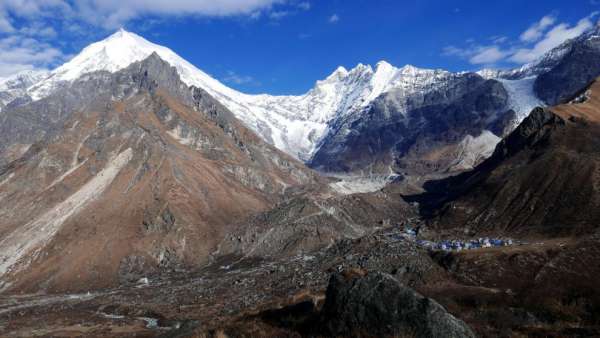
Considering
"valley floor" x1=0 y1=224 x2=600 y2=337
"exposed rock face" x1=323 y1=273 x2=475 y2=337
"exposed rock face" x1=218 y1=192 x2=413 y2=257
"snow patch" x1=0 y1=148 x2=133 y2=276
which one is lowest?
"valley floor" x1=0 y1=224 x2=600 y2=337

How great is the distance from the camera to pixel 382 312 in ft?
76.8

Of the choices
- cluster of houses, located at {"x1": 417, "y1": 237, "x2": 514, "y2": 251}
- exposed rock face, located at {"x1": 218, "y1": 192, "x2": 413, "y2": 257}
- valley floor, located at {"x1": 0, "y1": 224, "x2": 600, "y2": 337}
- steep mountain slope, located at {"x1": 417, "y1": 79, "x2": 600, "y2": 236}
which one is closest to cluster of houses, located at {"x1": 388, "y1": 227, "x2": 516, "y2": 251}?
cluster of houses, located at {"x1": 417, "y1": 237, "x2": 514, "y2": 251}

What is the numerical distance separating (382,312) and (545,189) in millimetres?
141667

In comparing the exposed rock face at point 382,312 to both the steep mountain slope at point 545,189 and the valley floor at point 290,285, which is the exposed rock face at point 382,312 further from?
the steep mountain slope at point 545,189

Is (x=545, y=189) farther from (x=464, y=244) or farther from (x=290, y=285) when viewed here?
(x=290, y=285)

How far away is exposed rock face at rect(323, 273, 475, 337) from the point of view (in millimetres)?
21703

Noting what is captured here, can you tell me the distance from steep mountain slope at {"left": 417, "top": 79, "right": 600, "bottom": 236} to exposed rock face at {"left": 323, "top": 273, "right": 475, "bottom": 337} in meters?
114

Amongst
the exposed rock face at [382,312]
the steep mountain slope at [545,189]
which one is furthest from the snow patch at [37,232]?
the exposed rock face at [382,312]

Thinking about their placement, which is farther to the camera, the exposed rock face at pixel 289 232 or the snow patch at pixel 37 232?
the exposed rock face at pixel 289 232

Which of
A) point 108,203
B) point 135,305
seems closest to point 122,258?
point 108,203

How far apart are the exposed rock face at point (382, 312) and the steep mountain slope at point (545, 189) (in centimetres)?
11402

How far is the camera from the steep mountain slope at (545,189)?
133400mm

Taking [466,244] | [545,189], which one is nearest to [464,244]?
[466,244]

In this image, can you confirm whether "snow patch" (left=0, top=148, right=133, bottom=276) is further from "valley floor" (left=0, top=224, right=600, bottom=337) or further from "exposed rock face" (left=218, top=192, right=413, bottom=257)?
"exposed rock face" (left=218, top=192, right=413, bottom=257)
